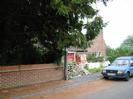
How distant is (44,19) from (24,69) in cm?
315

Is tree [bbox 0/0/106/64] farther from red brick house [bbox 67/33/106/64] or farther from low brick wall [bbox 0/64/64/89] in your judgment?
red brick house [bbox 67/33/106/64]

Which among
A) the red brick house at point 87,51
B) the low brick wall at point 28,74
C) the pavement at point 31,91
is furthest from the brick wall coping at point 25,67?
the red brick house at point 87,51

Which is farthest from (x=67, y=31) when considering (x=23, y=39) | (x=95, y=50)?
(x=95, y=50)

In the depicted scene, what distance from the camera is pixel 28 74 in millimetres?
15422

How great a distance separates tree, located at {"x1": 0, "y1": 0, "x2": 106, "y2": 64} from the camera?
13438 mm

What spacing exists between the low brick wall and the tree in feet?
3.45

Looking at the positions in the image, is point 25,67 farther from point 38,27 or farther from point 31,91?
point 38,27

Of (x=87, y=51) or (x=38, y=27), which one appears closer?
(x=38, y=27)

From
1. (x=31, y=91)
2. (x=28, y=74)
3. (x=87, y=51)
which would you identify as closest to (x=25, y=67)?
(x=28, y=74)

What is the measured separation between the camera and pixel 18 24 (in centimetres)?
1517

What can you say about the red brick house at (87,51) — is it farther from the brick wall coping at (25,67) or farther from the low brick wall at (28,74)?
the brick wall coping at (25,67)

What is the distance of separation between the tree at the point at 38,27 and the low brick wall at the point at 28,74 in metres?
1.05

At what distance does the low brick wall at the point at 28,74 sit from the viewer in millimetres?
14078

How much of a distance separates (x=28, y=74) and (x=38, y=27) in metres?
2.85
